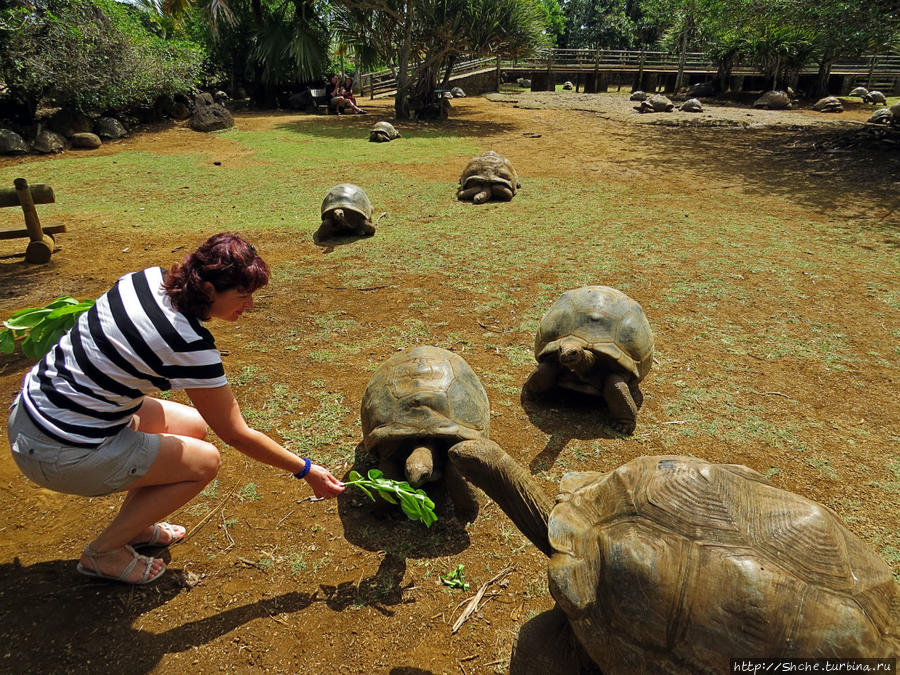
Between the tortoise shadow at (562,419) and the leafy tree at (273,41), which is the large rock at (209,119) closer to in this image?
the leafy tree at (273,41)

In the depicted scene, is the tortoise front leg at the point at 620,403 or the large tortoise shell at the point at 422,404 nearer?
the large tortoise shell at the point at 422,404

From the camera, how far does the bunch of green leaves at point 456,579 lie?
7.72 ft

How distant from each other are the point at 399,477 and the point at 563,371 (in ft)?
5.05

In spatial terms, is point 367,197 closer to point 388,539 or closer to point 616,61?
point 388,539

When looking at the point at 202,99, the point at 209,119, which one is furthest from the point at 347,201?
the point at 202,99

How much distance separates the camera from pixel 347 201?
23.3 ft

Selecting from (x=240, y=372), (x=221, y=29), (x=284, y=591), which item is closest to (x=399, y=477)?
(x=284, y=591)

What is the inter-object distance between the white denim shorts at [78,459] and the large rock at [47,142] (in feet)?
48.3

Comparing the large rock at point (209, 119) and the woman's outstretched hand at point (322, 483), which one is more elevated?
the large rock at point (209, 119)

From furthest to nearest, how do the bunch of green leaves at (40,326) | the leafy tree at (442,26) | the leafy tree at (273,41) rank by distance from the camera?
the leafy tree at (273,41) < the leafy tree at (442,26) < the bunch of green leaves at (40,326)

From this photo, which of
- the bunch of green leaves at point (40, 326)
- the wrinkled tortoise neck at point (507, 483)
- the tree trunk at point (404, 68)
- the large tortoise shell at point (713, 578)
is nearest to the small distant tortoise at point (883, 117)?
the tree trunk at point (404, 68)

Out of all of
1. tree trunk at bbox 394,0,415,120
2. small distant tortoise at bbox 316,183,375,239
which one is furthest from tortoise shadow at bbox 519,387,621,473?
tree trunk at bbox 394,0,415,120

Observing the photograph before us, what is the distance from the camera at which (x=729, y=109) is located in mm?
22953

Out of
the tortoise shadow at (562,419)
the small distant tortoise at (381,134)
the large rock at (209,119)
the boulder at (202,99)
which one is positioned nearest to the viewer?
the tortoise shadow at (562,419)
